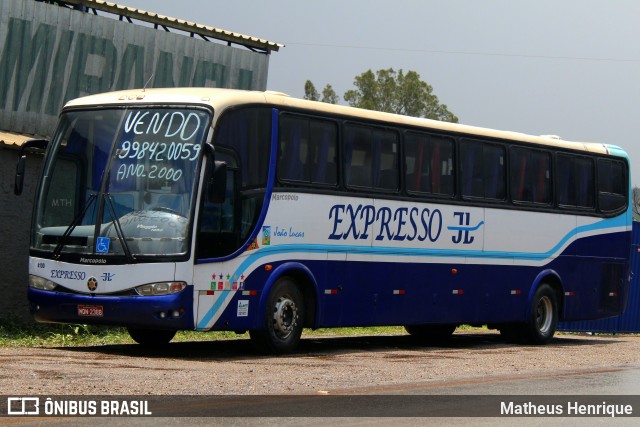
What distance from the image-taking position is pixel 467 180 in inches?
794

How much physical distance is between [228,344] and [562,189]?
287 inches

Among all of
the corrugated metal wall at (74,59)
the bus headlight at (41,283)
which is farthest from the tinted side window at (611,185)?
the bus headlight at (41,283)

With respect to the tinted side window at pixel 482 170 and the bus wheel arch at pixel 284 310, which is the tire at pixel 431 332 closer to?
the tinted side window at pixel 482 170

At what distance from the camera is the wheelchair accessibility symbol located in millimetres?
15148

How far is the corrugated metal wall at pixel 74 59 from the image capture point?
23.0 meters

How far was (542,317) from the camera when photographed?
73.6 ft

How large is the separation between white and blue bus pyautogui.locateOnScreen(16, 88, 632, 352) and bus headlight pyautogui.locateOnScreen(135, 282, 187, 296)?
0.02m

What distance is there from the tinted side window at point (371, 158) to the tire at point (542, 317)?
188 inches

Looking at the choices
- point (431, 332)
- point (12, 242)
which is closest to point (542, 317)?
point (431, 332)

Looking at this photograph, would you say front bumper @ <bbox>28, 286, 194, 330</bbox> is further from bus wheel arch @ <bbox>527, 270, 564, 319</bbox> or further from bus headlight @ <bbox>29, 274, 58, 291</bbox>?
bus wheel arch @ <bbox>527, 270, 564, 319</bbox>

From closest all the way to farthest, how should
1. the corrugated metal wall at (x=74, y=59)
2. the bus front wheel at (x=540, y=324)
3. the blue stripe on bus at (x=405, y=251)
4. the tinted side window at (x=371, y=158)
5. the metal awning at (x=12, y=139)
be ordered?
the blue stripe on bus at (x=405, y=251)
the tinted side window at (x=371, y=158)
the metal awning at (x=12, y=139)
the bus front wheel at (x=540, y=324)
the corrugated metal wall at (x=74, y=59)

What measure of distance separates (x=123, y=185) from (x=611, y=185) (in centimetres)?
1170

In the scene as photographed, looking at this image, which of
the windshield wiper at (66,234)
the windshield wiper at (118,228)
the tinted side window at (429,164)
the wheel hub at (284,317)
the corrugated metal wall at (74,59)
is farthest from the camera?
the corrugated metal wall at (74,59)

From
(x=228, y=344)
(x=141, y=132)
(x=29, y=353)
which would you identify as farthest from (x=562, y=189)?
(x=29, y=353)
